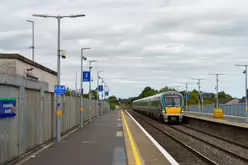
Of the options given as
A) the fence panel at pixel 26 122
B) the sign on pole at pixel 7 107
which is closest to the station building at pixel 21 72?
the fence panel at pixel 26 122

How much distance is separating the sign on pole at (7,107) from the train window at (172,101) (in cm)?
2798

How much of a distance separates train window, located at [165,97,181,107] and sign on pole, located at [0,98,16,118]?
2798 centimetres

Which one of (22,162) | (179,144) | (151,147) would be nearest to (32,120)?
(22,162)

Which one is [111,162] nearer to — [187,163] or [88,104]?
[187,163]

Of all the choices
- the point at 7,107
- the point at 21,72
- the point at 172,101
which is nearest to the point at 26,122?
the point at 7,107

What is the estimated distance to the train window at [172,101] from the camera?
38.3 metres

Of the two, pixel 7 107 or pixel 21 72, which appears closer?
pixel 7 107

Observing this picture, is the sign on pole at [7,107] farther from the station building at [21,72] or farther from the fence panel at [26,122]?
the station building at [21,72]

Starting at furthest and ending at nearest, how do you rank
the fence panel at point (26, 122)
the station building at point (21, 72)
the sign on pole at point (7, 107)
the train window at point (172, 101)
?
the train window at point (172, 101) < the station building at point (21, 72) < the fence panel at point (26, 122) < the sign on pole at point (7, 107)

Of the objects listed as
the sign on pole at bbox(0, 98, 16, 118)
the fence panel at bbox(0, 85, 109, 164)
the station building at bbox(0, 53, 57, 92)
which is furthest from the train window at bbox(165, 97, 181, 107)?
the sign on pole at bbox(0, 98, 16, 118)

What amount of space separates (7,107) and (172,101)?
2885cm

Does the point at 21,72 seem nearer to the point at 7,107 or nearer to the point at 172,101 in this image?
the point at 7,107

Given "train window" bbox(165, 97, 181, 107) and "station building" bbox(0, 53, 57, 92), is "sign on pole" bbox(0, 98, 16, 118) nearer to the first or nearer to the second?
"station building" bbox(0, 53, 57, 92)

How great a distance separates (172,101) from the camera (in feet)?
126
